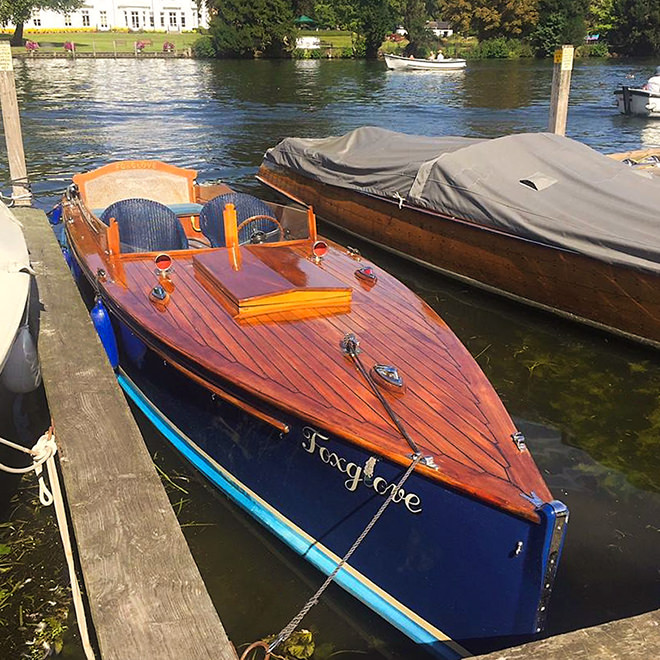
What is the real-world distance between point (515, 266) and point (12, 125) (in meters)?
7.97

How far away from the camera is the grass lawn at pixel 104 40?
63.6 m

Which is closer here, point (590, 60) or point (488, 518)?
point (488, 518)

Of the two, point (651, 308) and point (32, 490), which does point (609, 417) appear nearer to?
point (651, 308)

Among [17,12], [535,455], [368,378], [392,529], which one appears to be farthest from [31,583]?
[17,12]

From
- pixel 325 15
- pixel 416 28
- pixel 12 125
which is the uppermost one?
pixel 325 15

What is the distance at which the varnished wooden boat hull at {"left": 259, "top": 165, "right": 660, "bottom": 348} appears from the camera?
7.18 meters

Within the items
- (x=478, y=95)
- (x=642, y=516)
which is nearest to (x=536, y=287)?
(x=642, y=516)

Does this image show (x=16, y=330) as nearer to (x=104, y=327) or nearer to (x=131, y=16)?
(x=104, y=327)

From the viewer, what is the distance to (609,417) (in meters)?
6.28

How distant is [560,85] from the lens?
1313cm

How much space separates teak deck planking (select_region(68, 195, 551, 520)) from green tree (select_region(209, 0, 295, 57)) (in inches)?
2250

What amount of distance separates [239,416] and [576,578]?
2.39 m

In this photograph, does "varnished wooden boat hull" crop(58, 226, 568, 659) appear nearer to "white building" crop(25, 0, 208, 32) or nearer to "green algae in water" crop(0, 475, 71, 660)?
"green algae in water" crop(0, 475, 71, 660)

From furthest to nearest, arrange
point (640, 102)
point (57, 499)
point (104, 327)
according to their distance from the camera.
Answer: point (640, 102) → point (104, 327) → point (57, 499)
